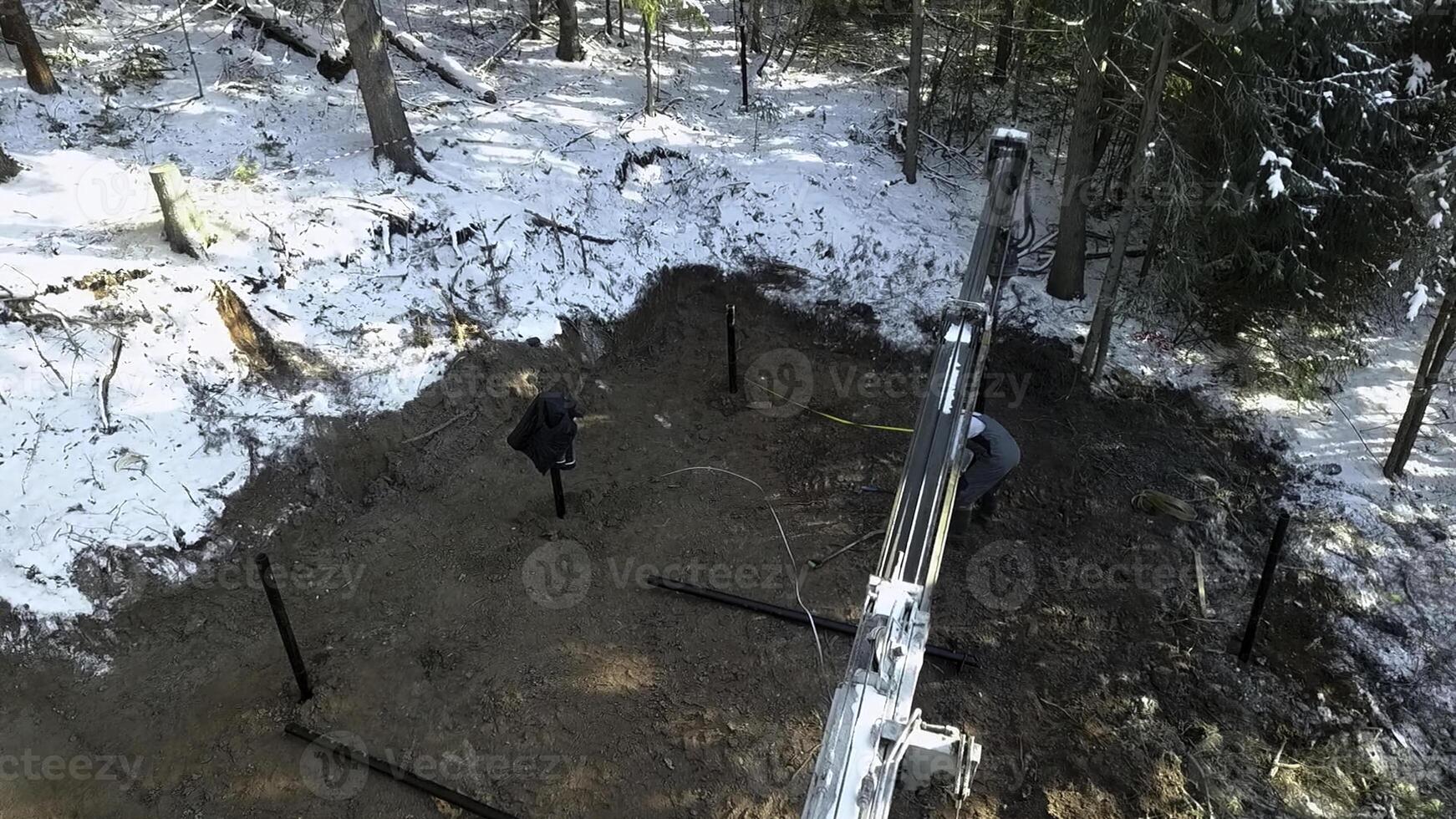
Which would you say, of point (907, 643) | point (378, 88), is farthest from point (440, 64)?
point (907, 643)

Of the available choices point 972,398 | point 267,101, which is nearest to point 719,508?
point 972,398

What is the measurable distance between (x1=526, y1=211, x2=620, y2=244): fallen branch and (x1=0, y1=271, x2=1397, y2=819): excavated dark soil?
2.09 metres

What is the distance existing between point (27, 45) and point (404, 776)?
11.1m

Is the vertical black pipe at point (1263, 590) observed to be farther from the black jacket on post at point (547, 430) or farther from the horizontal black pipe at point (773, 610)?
the black jacket on post at point (547, 430)

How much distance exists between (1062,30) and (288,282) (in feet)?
34.6

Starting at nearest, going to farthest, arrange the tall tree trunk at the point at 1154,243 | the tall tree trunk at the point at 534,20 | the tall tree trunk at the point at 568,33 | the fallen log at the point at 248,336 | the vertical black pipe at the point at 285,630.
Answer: the vertical black pipe at the point at 285,630 → the fallen log at the point at 248,336 → the tall tree trunk at the point at 1154,243 → the tall tree trunk at the point at 568,33 → the tall tree trunk at the point at 534,20

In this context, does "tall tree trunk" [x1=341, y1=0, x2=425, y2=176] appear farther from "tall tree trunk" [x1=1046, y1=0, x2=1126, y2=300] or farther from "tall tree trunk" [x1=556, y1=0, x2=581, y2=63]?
"tall tree trunk" [x1=1046, y1=0, x2=1126, y2=300]

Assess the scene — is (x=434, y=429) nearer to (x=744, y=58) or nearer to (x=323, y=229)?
(x=323, y=229)

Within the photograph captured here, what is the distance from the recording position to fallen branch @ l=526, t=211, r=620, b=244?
1184 centimetres

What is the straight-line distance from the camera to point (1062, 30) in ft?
35.9

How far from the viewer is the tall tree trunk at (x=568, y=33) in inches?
595

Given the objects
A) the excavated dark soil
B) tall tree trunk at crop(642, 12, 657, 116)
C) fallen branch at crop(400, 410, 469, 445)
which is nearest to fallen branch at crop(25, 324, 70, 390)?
the excavated dark soil

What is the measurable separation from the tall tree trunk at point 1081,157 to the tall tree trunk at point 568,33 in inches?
361

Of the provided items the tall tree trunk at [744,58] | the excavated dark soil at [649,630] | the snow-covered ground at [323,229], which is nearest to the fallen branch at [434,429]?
the excavated dark soil at [649,630]
